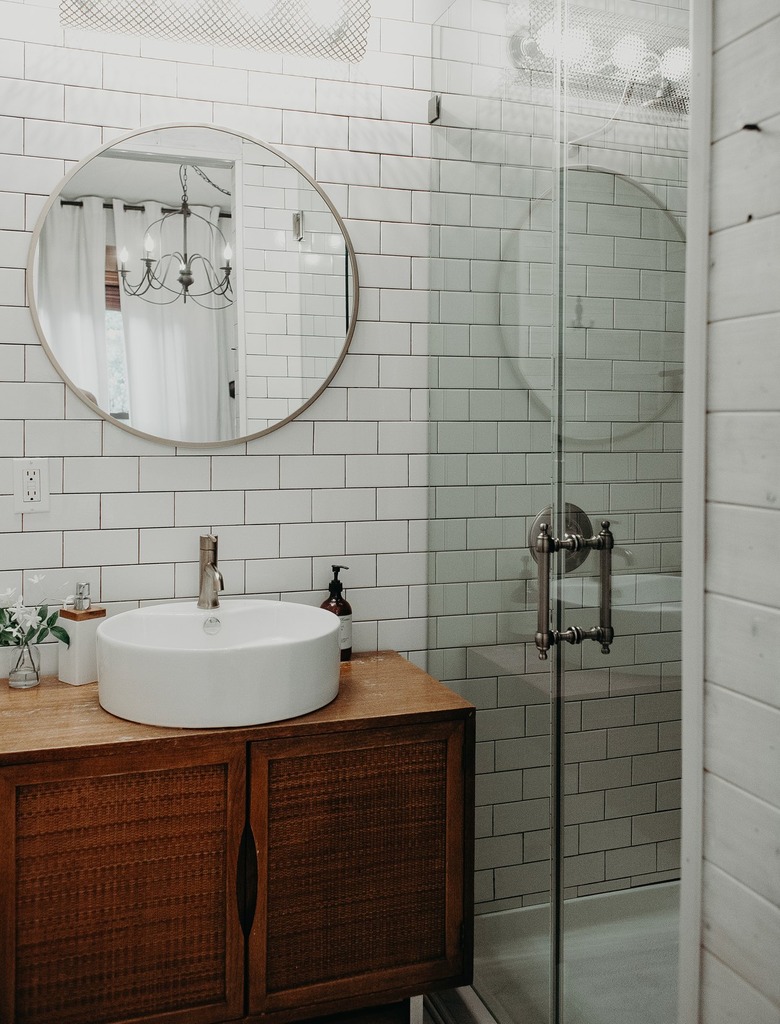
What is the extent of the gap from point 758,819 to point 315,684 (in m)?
0.82

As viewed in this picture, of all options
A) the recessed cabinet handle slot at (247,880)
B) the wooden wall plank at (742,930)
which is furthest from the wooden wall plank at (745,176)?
the recessed cabinet handle slot at (247,880)

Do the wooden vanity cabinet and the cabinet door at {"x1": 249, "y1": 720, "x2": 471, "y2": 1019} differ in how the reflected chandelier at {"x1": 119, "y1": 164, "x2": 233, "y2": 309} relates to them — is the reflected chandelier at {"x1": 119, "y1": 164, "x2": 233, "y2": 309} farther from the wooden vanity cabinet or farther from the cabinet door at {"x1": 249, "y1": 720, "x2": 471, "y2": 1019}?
the cabinet door at {"x1": 249, "y1": 720, "x2": 471, "y2": 1019}

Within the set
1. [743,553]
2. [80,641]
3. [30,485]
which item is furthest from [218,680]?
[743,553]

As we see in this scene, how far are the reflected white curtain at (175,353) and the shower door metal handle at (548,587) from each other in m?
0.84

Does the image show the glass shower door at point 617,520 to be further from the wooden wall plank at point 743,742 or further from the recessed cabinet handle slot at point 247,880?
the recessed cabinet handle slot at point 247,880

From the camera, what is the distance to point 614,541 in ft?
4.70

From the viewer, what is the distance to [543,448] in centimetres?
161

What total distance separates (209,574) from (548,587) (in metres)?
0.76

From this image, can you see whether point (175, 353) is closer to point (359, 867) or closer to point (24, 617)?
point (24, 617)

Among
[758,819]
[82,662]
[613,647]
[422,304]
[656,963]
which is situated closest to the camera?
[758,819]

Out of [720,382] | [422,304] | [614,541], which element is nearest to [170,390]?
[422,304]

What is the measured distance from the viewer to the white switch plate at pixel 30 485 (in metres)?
1.93

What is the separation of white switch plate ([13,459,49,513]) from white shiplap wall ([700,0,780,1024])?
4.63 ft

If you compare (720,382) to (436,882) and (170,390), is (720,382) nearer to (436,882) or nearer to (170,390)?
(436,882)
